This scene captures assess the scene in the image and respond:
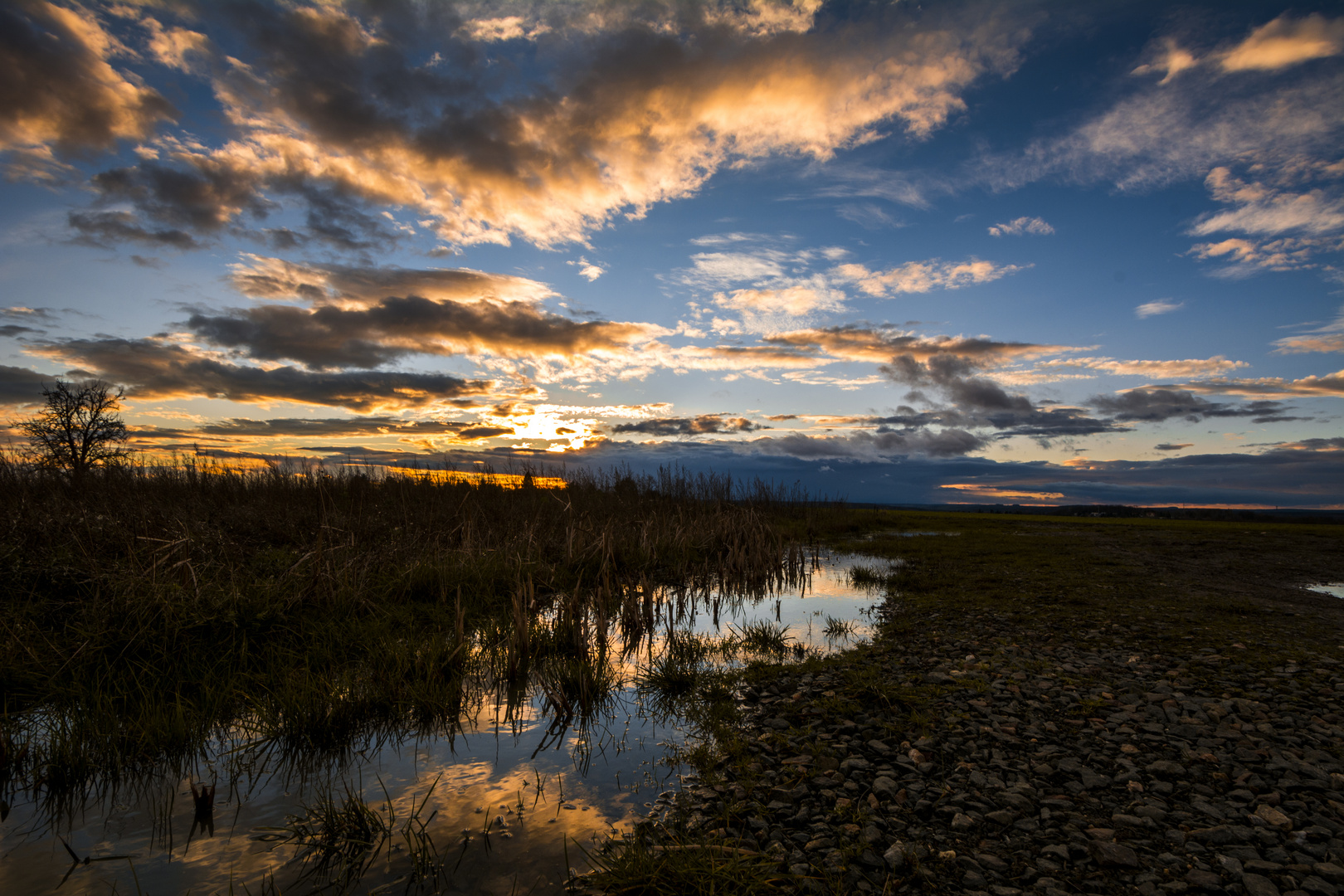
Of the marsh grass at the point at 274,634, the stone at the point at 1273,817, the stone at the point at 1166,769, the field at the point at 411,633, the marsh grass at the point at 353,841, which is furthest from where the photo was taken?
the marsh grass at the point at 274,634

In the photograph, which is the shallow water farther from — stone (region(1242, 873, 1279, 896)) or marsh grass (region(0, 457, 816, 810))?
stone (region(1242, 873, 1279, 896))

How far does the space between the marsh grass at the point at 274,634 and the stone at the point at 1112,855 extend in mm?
4765

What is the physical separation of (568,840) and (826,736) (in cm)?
283

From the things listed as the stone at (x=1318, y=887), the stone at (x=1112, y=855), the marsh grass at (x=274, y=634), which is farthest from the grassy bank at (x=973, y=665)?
the marsh grass at (x=274, y=634)

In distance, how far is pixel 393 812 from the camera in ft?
14.6

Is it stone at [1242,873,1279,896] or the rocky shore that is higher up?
stone at [1242,873,1279,896]

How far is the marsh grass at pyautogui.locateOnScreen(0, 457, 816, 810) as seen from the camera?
5.68 metres

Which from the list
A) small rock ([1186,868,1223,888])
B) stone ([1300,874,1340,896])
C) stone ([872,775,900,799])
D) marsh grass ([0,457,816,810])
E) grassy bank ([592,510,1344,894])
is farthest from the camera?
marsh grass ([0,457,816,810])

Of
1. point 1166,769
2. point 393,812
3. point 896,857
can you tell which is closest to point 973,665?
point 1166,769

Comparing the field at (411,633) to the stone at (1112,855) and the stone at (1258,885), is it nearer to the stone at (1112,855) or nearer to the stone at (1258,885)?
the stone at (1112,855)

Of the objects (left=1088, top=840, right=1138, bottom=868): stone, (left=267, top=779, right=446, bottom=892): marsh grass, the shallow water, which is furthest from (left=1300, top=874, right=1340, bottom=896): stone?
(left=267, top=779, right=446, bottom=892): marsh grass

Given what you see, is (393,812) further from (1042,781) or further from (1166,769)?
(1166,769)

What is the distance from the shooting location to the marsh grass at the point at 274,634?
568 centimetres

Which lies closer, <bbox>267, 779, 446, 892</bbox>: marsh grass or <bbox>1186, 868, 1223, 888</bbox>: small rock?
<bbox>1186, 868, 1223, 888</bbox>: small rock
